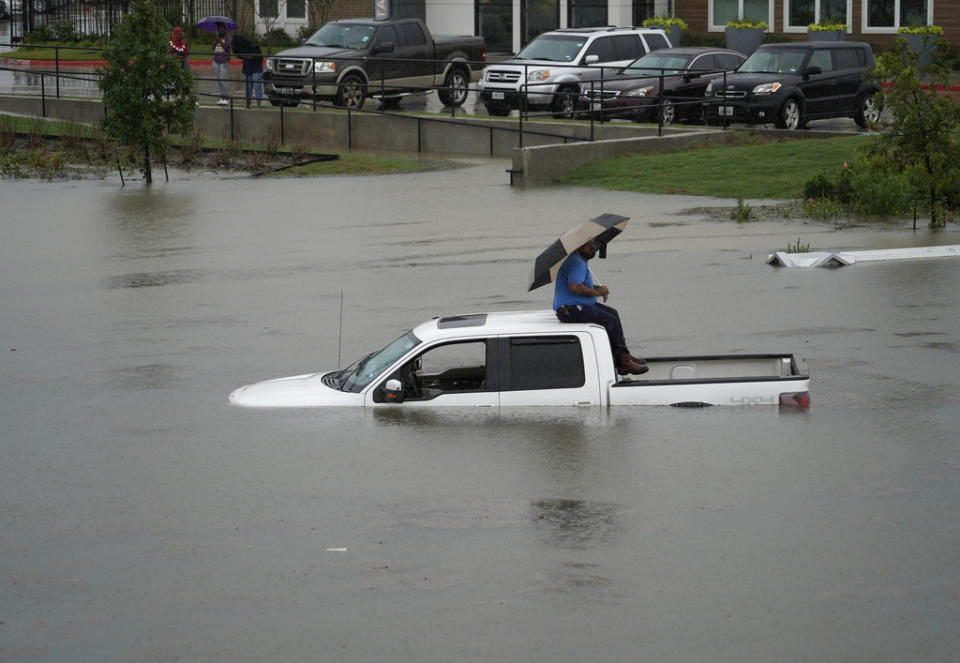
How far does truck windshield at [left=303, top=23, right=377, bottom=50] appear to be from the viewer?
35688 millimetres

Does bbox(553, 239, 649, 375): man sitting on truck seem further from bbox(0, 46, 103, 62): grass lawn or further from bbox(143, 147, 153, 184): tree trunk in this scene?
bbox(0, 46, 103, 62): grass lawn

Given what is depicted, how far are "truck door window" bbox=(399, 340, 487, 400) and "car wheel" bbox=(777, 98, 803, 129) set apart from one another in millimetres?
19721

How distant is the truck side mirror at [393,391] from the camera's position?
11734mm

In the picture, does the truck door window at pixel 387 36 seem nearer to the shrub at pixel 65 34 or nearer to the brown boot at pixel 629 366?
the shrub at pixel 65 34

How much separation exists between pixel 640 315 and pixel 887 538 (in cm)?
700

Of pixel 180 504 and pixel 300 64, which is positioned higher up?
pixel 300 64

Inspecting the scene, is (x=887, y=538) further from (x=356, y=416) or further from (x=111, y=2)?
(x=111, y=2)

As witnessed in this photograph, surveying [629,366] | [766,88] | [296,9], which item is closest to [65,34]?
[296,9]

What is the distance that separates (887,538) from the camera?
366 inches

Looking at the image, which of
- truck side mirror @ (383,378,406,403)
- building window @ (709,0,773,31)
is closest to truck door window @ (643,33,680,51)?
building window @ (709,0,773,31)

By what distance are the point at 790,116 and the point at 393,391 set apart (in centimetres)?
2087

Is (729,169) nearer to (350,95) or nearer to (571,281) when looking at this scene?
(350,95)

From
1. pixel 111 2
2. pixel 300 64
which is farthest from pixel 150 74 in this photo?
pixel 111 2

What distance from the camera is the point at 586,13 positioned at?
168 feet
